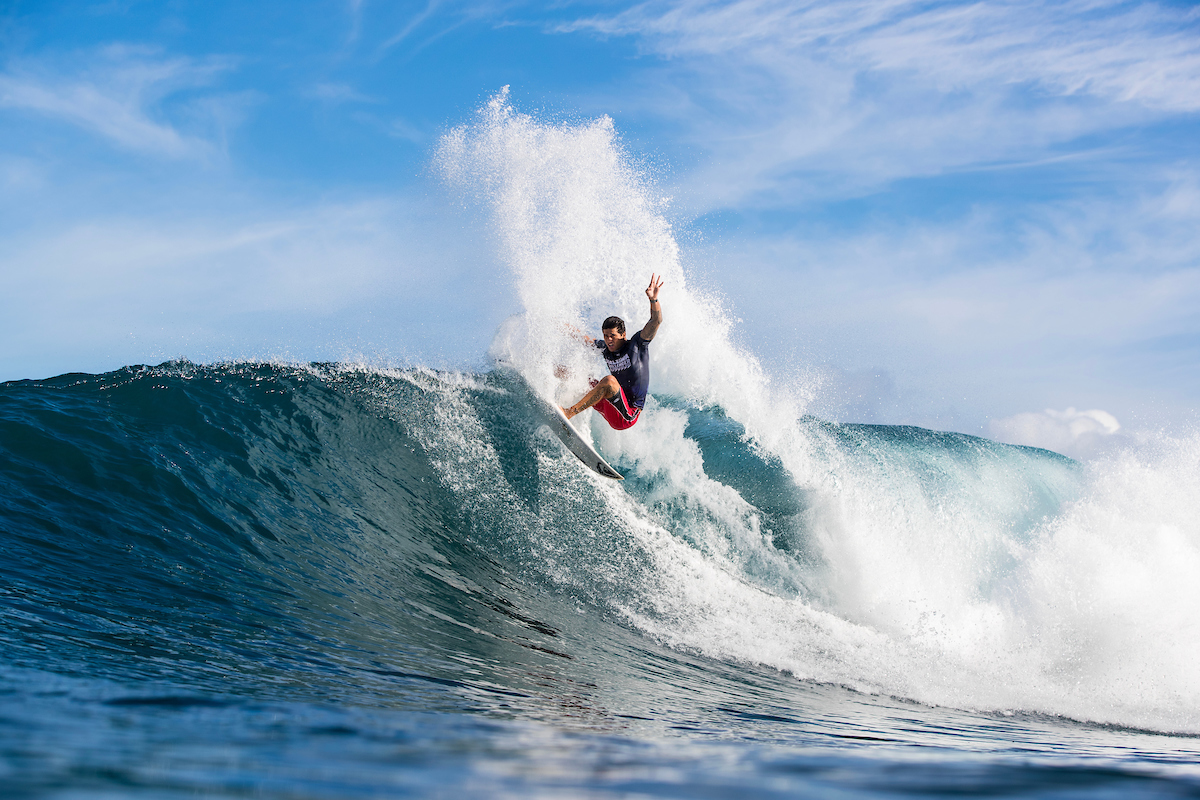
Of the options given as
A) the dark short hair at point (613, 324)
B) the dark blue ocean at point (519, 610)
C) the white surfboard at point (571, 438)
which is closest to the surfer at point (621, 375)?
the dark short hair at point (613, 324)

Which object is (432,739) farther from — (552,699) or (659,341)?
(659,341)

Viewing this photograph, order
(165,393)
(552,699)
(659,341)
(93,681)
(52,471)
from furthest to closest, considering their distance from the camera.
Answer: (659,341)
(165,393)
(52,471)
(552,699)
(93,681)

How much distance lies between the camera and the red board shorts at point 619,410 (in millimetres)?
7488

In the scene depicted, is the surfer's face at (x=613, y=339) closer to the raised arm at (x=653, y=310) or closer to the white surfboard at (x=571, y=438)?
the raised arm at (x=653, y=310)

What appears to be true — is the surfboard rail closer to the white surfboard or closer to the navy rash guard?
the white surfboard

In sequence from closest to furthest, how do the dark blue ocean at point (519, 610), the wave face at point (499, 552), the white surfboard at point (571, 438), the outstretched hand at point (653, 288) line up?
1. the dark blue ocean at point (519, 610)
2. the wave face at point (499, 552)
3. the outstretched hand at point (653, 288)
4. the white surfboard at point (571, 438)

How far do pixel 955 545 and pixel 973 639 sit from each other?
2.65 meters

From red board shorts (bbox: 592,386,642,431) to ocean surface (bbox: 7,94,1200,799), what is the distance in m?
0.38

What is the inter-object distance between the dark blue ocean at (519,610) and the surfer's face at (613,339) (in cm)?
127

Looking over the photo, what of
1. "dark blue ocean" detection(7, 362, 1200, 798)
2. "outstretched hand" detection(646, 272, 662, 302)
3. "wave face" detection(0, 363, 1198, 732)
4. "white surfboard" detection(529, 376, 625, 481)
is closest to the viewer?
"dark blue ocean" detection(7, 362, 1200, 798)

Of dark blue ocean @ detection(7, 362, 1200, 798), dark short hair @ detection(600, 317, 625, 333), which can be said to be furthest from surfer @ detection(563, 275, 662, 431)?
dark blue ocean @ detection(7, 362, 1200, 798)

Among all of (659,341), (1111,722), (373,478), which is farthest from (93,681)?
(659,341)

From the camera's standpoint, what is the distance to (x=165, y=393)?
26.0 ft

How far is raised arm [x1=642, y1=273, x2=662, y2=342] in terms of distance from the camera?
21.7 ft
